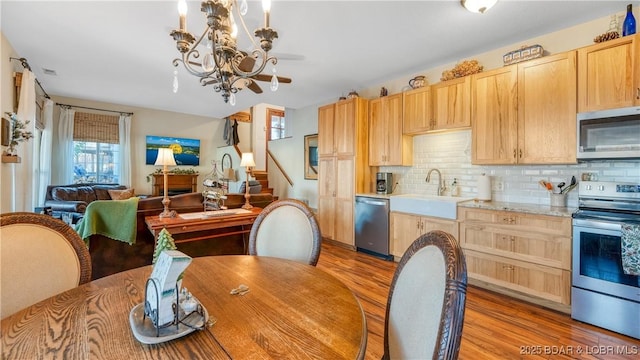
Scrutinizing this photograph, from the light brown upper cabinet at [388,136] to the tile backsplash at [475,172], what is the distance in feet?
0.83

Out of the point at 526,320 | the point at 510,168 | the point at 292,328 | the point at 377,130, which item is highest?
the point at 377,130

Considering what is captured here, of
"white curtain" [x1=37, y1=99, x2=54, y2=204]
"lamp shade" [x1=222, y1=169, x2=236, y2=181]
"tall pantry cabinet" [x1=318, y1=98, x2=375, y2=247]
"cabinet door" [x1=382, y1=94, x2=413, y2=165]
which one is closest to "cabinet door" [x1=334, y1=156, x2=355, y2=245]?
"tall pantry cabinet" [x1=318, y1=98, x2=375, y2=247]

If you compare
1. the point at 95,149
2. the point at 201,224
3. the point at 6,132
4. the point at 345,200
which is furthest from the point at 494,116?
the point at 95,149

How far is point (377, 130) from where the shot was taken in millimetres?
4246

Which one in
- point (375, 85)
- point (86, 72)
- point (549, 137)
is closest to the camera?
point (549, 137)

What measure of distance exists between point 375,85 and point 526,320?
3.61m

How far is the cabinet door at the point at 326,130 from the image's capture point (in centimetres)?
466

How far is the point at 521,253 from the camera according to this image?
262 cm

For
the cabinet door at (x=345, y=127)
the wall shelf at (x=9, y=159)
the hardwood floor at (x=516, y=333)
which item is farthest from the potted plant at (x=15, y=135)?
the hardwood floor at (x=516, y=333)

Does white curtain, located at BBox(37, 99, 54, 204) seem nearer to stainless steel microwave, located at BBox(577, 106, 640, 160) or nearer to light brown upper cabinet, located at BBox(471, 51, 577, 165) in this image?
light brown upper cabinet, located at BBox(471, 51, 577, 165)

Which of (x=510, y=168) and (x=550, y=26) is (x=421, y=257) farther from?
(x=550, y=26)

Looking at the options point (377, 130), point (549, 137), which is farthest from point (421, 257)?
point (377, 130)

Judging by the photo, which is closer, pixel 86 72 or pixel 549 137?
pixel 549 137

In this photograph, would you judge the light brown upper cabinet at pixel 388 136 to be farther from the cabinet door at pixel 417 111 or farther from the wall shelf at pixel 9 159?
the wall shelf at pixel 9 159
